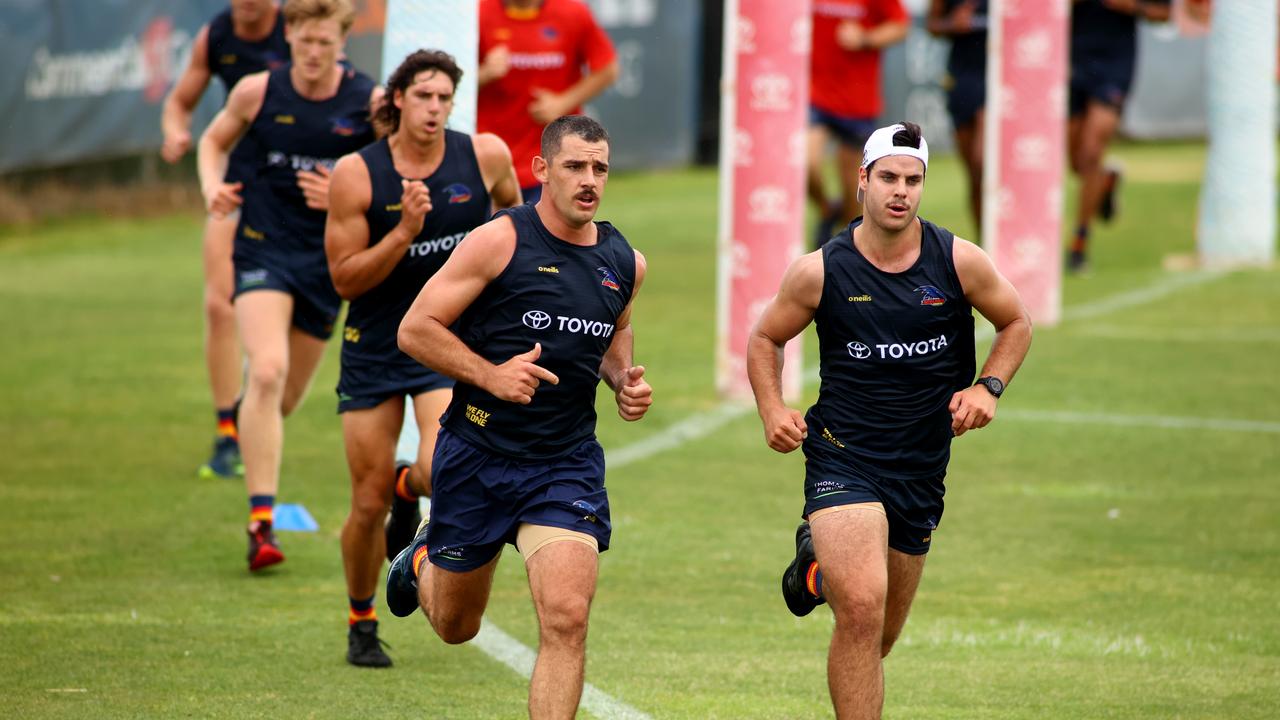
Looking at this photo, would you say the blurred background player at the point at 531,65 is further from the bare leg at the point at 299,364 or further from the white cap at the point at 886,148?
the white cap at the point at 886,148

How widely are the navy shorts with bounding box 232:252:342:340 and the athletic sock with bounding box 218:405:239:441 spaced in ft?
5.23

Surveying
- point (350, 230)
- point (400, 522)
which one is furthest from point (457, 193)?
point (400, 522)

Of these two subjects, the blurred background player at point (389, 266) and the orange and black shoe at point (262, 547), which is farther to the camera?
the orange and black shoe at point (262, 547)

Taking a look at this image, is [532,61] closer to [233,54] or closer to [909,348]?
[233,54]

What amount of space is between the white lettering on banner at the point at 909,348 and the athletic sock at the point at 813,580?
0.70 m

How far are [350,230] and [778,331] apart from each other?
6.28 feet

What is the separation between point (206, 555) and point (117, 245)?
1303 centimetres

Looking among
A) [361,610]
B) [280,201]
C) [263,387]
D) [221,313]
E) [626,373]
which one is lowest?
[361,610]

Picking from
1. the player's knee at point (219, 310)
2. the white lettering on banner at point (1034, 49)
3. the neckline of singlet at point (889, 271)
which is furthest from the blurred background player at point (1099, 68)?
the neckline of singlet at point (889, 271)

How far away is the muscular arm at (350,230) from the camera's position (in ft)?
23.9

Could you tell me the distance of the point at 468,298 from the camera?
19.6 ft

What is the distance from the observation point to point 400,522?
7.71m

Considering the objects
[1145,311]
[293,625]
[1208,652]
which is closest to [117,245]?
[1145,311]

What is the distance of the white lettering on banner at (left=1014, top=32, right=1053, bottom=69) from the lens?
15875 mm
